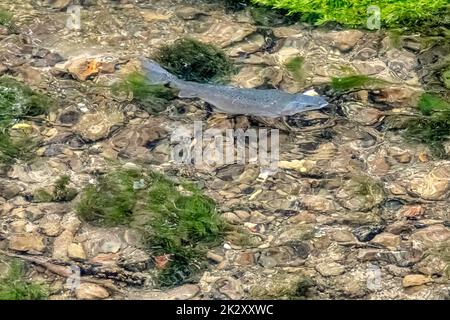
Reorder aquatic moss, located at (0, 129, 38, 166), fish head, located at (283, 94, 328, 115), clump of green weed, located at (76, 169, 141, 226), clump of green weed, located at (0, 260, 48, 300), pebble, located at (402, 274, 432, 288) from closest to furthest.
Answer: clump of green weed, located at (0, 260, 48, 300)
pebble, located at (402, 274, 432, 288)
clump of green weed, located at (76, 169, 141, 226)
aquatic moss, located at (0, 129, 38, 166)
fish head, located at (283, 94, 328, 115)

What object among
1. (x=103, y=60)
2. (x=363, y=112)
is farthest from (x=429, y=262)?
(x=103, y=60)

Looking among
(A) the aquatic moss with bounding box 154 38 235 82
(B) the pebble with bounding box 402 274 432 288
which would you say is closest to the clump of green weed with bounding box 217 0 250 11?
(A) the aquatic moss with bounding box 154 38 235 82

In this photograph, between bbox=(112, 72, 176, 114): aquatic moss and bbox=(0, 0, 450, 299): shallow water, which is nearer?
bbox=(0, 0, 450, 299): shallow water

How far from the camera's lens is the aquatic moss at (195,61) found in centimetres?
640

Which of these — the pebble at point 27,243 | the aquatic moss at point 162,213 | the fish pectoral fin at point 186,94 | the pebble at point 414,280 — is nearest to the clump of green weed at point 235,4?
the fish pectoral fin at point 186,94

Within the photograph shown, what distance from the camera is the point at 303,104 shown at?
19.8ft

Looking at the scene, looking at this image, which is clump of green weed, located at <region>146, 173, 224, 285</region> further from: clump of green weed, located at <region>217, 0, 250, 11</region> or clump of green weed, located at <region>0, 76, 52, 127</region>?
clump of green weed, located at <region>217, 0, 250, 11</region>

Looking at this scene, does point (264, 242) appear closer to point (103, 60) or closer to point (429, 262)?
point (429, 262)

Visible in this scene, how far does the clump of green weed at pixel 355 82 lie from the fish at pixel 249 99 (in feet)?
0.93

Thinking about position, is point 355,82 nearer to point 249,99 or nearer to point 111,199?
point 249,99

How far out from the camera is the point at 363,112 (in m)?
6.15

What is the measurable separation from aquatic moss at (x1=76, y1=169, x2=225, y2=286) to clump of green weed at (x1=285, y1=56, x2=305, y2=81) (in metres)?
1.57

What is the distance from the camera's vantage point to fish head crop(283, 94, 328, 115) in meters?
6.00

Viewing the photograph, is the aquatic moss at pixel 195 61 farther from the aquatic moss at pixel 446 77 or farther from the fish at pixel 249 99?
the aquatic moss at pixel 446 77
